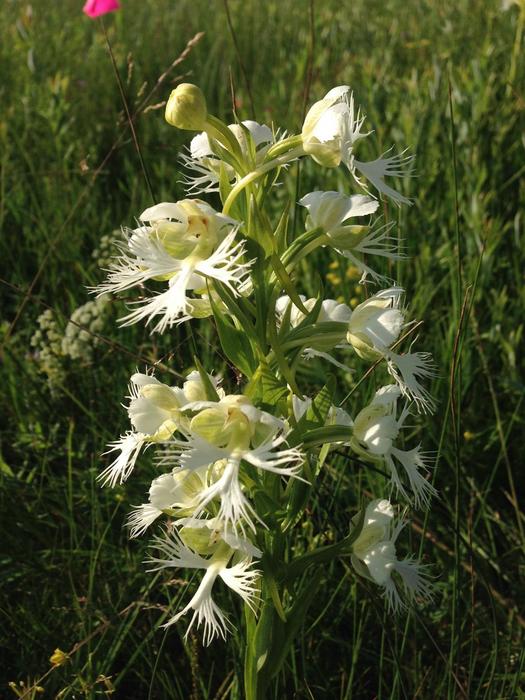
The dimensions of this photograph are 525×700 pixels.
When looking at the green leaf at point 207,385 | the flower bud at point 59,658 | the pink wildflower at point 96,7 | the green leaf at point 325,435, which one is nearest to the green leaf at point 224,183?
the green leaf at point 207,385

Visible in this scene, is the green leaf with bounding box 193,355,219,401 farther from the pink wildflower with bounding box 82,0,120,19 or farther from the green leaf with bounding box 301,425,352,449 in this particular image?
the pink wildflower with bounding box 82,0,120,19

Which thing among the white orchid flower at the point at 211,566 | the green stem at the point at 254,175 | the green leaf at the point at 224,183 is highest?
the green stem at the point at 254,175

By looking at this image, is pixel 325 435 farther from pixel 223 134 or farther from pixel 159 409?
pixel 223 134

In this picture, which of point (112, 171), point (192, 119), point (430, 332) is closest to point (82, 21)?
point (112, 171)

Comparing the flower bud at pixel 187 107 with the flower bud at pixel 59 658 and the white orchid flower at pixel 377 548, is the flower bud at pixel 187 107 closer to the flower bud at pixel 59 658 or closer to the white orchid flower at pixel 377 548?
the white orchid flower at pixel 377 548

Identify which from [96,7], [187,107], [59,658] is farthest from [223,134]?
[96,7]

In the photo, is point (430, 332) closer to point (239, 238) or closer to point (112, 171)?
point (239, 238)

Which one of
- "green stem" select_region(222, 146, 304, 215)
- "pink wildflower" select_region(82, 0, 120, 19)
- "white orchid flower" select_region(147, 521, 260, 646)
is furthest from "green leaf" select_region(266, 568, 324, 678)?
"pink wildflower" select_region(82, 0, 120, 19)
